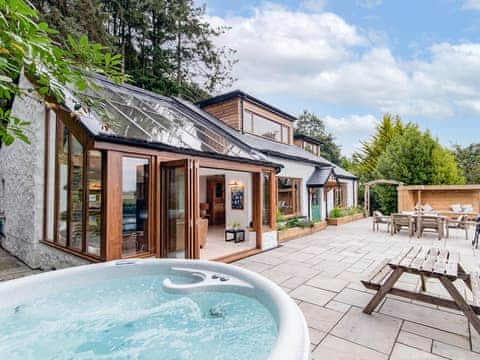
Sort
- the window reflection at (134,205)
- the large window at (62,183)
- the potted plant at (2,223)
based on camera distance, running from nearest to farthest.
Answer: the window reflection at (134,205) < the large window at (62,183) < the potted plant at (2,223)

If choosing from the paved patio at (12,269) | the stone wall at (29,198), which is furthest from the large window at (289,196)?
the paved patio at (12,269)

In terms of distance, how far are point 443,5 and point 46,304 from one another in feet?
42.9

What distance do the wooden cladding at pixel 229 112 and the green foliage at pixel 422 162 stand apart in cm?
1049

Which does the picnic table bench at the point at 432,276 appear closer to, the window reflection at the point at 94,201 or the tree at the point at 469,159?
the window reflection at the point at 94,201

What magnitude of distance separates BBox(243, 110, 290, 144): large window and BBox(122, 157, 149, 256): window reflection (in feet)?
21.8

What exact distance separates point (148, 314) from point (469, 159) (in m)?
28.9

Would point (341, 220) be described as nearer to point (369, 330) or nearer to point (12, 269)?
point (369, 330)

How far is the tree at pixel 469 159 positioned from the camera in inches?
843

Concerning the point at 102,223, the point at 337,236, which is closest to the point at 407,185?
the point at 337,236

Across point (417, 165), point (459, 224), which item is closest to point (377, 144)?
point (417, 165)

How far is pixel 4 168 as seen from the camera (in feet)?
26.8

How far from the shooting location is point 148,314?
3281 millimetres

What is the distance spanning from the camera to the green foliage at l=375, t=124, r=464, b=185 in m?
14.3

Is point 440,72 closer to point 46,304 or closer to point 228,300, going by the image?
point 228,300
